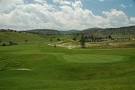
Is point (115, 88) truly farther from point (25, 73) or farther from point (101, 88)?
point (25, 73)

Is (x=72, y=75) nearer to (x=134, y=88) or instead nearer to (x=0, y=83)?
(x=0, y=83)

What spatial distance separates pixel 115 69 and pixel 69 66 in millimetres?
7979

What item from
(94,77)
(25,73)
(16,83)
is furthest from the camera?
(25,73)

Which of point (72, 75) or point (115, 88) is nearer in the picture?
point (115, 88)

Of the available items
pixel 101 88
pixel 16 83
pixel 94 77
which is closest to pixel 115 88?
pixel 101 88

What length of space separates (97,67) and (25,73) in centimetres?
1153

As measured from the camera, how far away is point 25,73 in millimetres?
41125

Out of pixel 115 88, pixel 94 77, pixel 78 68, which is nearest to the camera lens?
pixel 115 88

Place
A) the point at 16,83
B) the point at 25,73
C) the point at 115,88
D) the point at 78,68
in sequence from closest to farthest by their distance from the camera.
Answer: the point at 115,88 → the point at 16,83 → the point at 25,73 → the point at 78,68

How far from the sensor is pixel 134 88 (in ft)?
80.3

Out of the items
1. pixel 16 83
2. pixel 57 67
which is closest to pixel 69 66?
pixel 57 67

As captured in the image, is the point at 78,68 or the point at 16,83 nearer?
the point at 16,83

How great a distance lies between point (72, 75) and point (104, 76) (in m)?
4.73

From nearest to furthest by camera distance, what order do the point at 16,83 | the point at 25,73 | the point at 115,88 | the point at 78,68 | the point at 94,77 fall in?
the point at 115,88
the point at 16,83
the point at 94,77
the point at 25,73
the point at 78,68
